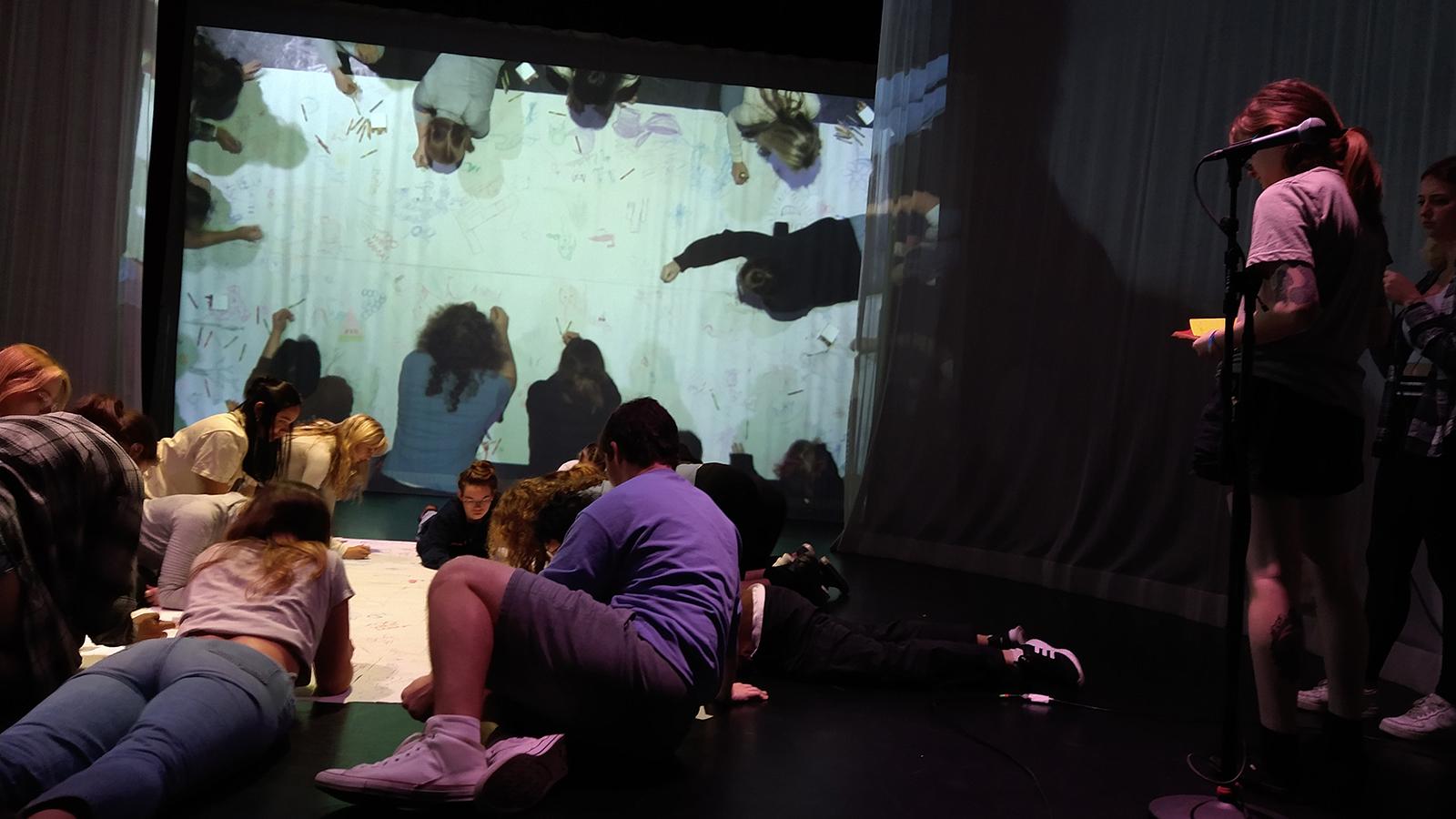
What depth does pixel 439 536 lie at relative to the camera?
4.49m

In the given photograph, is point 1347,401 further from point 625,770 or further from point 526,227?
point 526,227

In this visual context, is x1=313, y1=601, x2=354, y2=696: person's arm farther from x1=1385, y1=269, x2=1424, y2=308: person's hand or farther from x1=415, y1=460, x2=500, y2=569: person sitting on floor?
x1=1385, y1=269, x2=1424, y2=308: person's hand

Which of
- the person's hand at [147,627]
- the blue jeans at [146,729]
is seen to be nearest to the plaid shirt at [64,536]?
the blue jeans at [146,729]

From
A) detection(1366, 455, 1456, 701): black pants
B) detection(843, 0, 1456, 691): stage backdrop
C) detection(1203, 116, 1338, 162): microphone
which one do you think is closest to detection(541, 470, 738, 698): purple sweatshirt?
detection(1203, 116, 1338, 162): microphone

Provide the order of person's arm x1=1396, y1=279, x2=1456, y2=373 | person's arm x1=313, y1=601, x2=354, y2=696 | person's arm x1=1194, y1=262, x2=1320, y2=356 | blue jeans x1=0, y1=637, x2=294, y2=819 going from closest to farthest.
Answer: blue jeans x1=0, y1=637, x2=294, y2=819 < person's arm x1=1194, y1=262, x2=1320, y2=356 < person's arm x1=313, y1=601, x2=354, y2=696 < person's arm x1=1396, y1=279, x2=1456, y2=373

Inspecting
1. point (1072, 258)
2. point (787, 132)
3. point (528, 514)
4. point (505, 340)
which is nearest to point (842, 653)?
point (528, 514)

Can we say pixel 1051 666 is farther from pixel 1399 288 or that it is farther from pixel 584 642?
pixel 584 642

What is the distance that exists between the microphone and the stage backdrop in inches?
87.0

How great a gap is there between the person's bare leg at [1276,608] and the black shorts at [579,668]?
47.1 inches

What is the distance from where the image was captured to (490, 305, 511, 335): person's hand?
8000 mm

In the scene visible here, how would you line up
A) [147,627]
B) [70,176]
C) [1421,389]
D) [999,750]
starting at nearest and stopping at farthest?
[999,750] → [147,627] → [1421,389] → [70,176]

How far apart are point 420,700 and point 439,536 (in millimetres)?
2319

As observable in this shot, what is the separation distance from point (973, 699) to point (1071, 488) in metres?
2.62

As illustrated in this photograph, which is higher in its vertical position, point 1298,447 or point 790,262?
point 790,262
